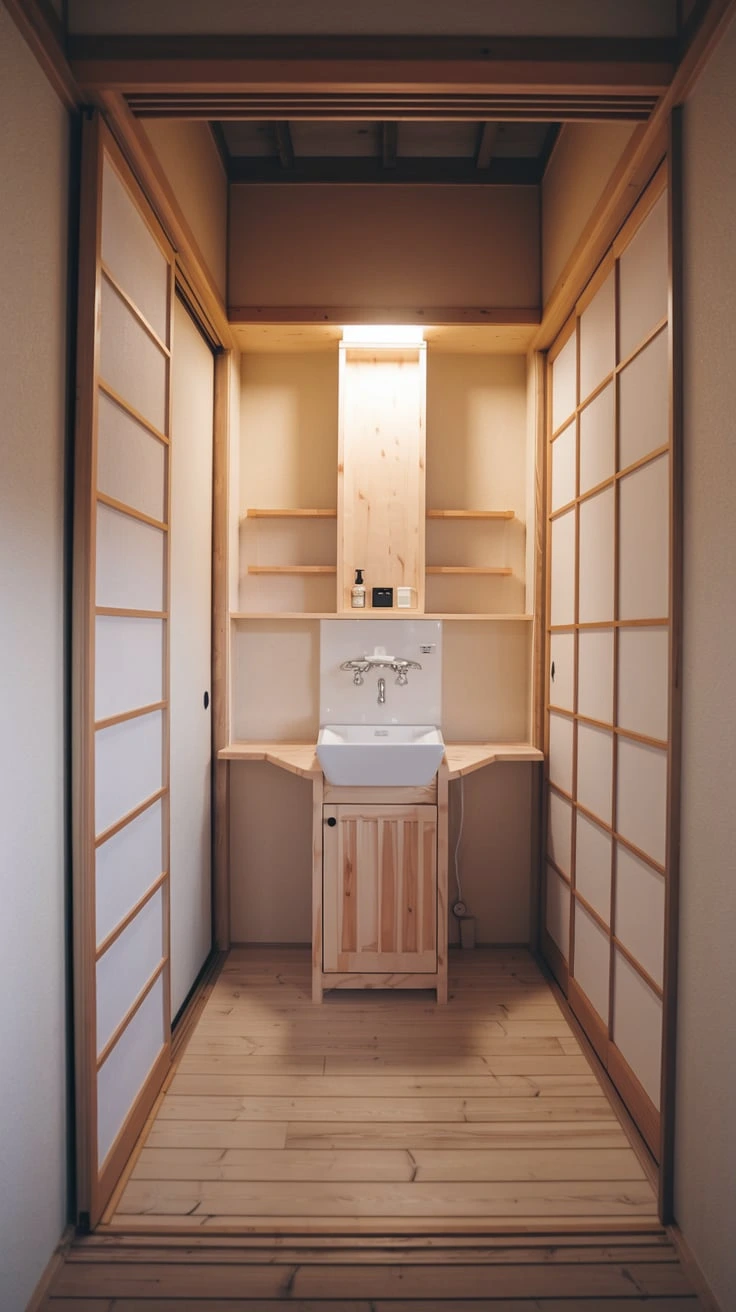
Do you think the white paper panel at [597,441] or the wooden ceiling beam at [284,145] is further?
the wooden ceiling beam at [284,145]

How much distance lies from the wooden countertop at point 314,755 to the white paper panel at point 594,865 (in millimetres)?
396

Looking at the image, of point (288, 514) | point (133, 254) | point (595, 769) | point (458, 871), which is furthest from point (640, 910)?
point (133, 254)

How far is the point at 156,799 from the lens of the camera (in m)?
1.99

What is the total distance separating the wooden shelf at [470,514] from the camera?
2.94 m

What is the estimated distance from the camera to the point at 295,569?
2961 millimetres

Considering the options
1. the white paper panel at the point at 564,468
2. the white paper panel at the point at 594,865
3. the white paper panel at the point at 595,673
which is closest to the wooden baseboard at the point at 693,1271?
the white paper panel at the point at 594,865

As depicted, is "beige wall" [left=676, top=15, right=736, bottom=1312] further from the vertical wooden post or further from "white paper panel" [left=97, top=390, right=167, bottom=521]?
the vertical wooden post

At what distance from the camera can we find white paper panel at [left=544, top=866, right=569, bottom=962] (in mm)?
2535

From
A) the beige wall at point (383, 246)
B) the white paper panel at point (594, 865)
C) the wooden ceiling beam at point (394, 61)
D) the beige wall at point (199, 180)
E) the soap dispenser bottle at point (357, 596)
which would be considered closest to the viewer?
the wooden ceiling beam at point (394, 61)

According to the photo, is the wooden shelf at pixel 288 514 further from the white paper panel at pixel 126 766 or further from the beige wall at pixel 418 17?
the beige wall at pixel 418 17

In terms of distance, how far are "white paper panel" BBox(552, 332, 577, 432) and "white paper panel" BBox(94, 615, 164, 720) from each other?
1709 millimetres

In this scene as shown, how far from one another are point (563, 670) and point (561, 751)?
0.32 meters

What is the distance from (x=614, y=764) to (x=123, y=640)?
1.44 metres

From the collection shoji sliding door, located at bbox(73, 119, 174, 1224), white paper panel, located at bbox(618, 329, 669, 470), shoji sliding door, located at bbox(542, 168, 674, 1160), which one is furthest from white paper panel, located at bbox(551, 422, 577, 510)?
shoji sliding door, located at bbox(73, 119, 174, 1224)
